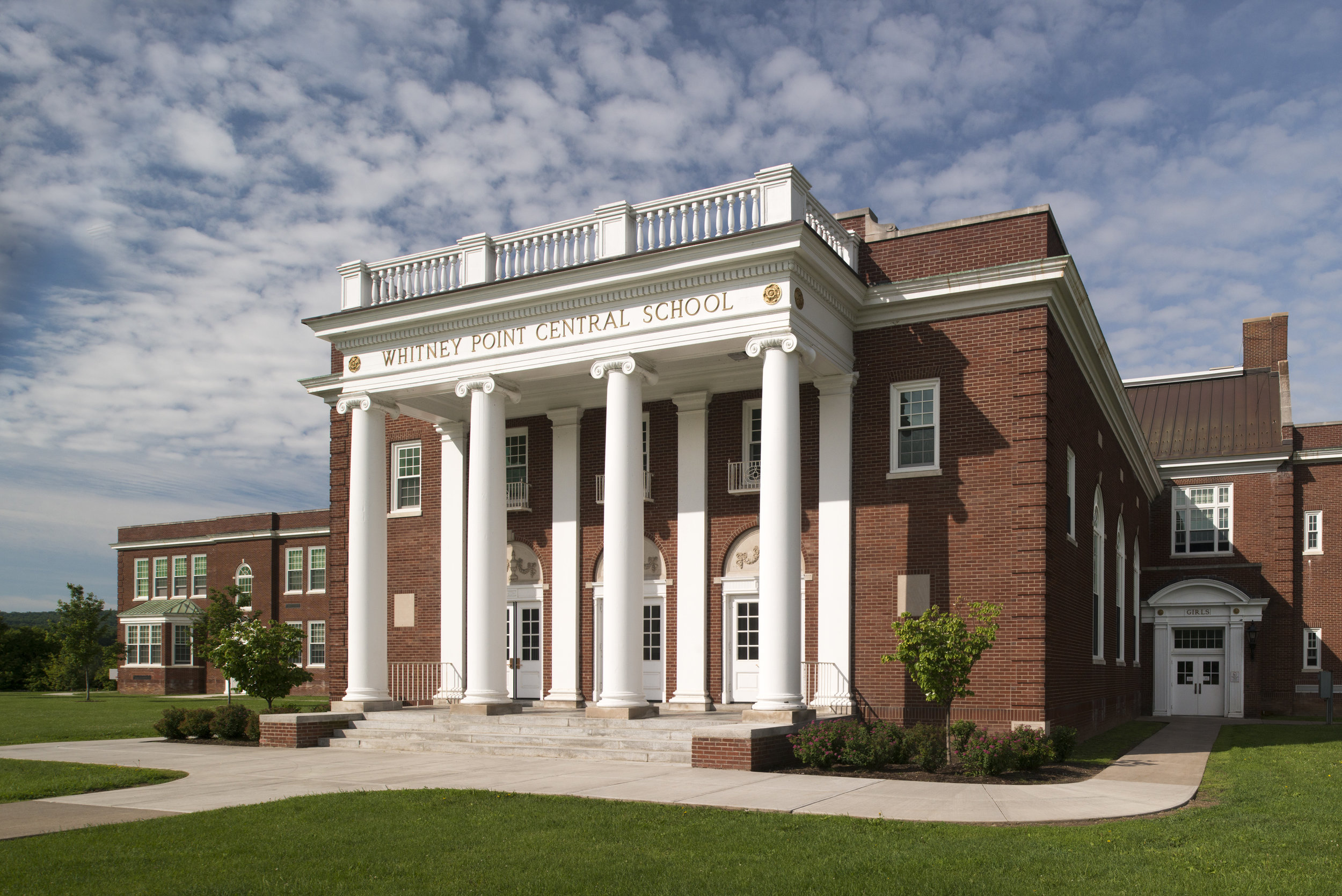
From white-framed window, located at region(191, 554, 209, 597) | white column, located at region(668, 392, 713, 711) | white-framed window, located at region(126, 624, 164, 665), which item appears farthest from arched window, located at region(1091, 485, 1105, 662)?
white-framed window, located at region(191, 554, 209, 597)

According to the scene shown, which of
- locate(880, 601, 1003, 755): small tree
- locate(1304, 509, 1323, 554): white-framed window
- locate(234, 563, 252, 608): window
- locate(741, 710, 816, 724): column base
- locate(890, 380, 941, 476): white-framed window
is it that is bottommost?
locate(234, 563, 252, 608): window

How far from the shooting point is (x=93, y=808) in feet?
42.0

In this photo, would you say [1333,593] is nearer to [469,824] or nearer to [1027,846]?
[1027,846]

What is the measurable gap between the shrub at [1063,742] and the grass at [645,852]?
4920 millimetres

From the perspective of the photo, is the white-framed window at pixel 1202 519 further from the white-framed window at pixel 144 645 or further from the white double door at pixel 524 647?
the white-framed window at pixel 144 645

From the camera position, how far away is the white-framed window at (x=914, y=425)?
2122 centimetres

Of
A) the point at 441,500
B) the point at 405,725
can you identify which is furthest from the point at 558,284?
the point at 405,725

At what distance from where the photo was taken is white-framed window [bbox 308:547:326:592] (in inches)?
2188

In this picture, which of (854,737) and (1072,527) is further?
(1072,527)

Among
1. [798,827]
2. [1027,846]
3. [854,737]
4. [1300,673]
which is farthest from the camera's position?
[1300,673]

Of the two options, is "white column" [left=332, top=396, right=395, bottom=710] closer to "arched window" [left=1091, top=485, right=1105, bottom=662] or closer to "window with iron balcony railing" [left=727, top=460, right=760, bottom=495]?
"window with iron balcony railing" [left=727, top=460, right=760, bottom=495]

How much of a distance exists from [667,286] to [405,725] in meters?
10.5

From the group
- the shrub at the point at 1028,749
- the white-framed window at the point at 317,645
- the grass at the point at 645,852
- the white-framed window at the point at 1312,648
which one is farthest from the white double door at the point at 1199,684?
the white-framed window at the point at 317,645

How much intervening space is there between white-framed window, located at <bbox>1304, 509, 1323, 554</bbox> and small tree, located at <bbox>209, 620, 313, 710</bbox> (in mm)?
36264
